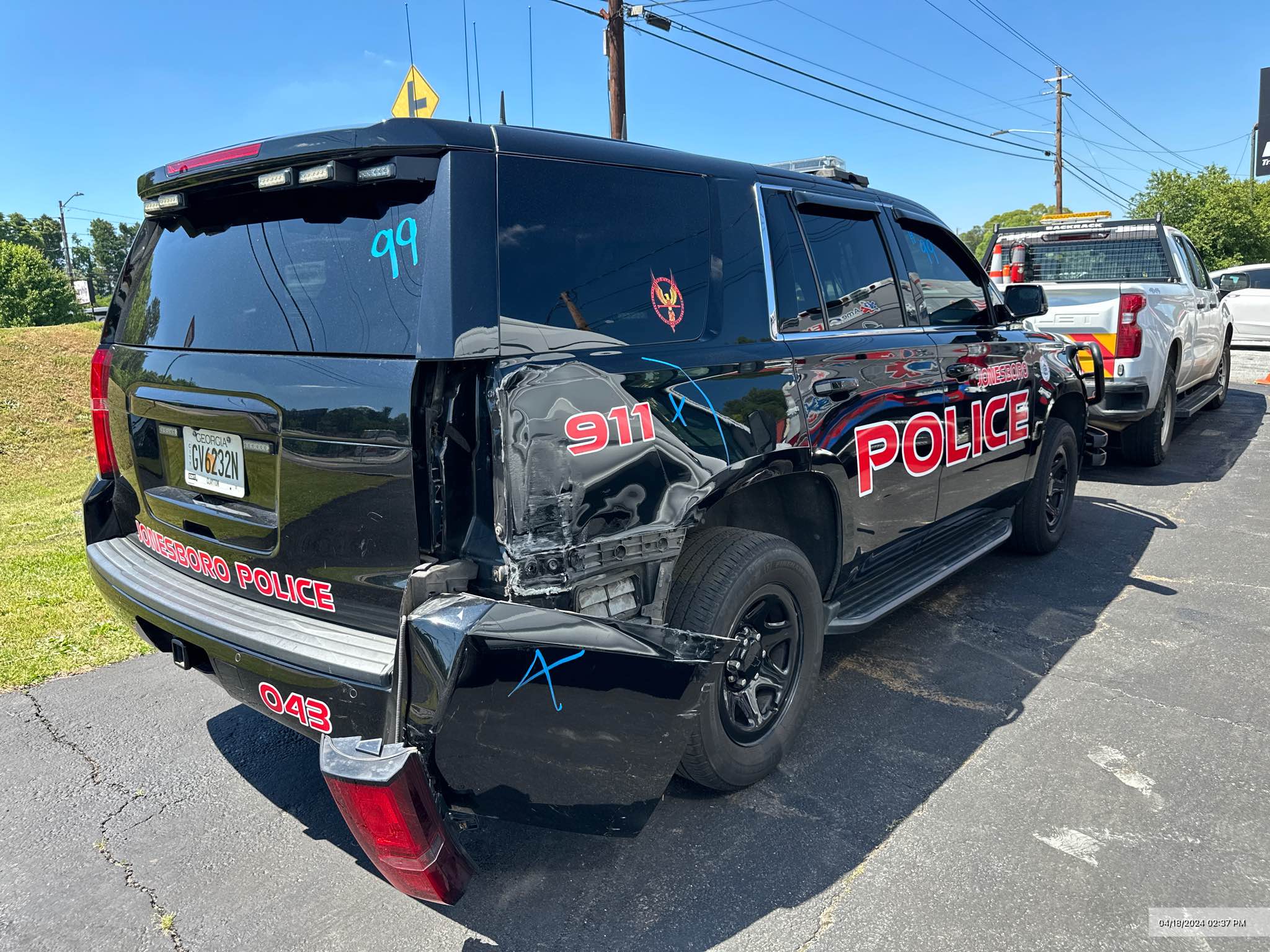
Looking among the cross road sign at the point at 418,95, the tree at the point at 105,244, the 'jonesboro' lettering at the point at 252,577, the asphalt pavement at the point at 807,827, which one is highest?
the tree at the point at 105,244

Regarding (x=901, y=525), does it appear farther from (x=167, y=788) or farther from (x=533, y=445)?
(x=167, y=788)

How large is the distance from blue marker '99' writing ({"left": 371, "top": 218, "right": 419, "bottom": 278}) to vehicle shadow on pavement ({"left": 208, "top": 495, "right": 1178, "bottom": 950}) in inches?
67.3

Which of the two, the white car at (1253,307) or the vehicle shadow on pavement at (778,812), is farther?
the white car at (1253,307)

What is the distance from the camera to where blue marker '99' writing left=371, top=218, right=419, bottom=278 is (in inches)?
85.7

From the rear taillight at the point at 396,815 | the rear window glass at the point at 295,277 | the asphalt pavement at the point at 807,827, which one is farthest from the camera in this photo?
the asphalt pavement at the point at 807,827

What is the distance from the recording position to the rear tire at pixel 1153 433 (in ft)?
25.3

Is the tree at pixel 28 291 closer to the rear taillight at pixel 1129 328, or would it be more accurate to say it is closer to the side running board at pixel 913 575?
the rear taillight at pixel 1129 328

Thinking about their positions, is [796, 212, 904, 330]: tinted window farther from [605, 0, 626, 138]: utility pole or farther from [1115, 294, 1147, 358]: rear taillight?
[605, 0, 626, 138]: utility pole

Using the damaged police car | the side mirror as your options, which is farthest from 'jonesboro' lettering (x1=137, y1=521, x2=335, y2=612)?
the side mirror

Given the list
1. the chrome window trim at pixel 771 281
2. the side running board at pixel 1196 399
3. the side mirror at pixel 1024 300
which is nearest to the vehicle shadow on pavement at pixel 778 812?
the chrome window trim at pixel 771 281

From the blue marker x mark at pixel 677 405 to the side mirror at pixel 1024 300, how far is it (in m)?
2.99

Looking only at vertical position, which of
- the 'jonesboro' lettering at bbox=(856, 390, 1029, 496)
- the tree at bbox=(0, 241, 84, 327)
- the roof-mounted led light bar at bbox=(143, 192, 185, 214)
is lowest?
the 'jonesboro' lettering at bbox=(856, 390, 1029, 496)

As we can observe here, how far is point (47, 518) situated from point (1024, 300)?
23.7 feet

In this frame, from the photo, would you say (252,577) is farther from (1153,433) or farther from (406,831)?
(1153,433)
